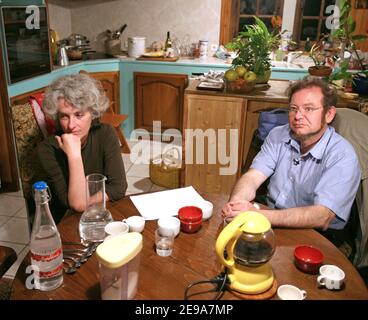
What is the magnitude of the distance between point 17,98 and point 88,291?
2.42 meters

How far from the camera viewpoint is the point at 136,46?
4.41 m

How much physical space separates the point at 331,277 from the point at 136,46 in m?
3.79

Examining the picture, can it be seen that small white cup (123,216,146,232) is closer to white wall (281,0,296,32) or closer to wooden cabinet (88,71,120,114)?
wooden cabinet (88,71,120,114)

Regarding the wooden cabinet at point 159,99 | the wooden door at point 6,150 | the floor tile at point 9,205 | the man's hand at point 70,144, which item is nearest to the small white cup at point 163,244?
the man's hand at point 70,144

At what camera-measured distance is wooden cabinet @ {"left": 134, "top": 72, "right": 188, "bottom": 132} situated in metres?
4.25

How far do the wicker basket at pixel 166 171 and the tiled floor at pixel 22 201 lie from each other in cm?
7

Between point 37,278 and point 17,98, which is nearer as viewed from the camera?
point 37,278

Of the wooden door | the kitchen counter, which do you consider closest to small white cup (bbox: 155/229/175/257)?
the wooden door

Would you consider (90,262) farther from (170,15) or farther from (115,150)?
(170,15)

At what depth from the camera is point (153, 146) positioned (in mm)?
4457

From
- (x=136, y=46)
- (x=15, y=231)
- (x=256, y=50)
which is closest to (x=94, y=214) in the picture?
(x=15, y=231)
